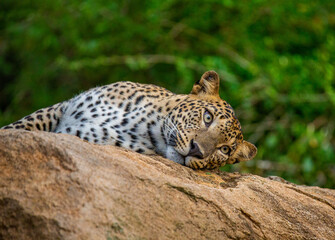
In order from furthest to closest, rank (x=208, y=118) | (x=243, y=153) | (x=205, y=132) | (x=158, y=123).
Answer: (x=243, y=153)
(x=158, y=123)
(x=208, y=118)
(x=205, y=132)

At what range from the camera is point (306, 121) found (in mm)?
12977

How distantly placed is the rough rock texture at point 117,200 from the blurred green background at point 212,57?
19.5 ft

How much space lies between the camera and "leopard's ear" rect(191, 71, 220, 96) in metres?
7.60

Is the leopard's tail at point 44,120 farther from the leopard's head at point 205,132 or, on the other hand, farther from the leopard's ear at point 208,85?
the leopard's ear at point 208,85

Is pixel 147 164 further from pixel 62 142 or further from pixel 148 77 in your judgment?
pixel 148 77

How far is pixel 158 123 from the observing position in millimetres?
7180

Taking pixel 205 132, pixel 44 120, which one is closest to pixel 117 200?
pixel 205 132

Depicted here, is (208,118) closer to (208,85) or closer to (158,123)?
(158,123)

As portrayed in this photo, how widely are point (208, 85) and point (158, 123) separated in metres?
0.93

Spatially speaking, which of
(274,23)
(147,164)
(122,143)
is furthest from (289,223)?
(274,23)

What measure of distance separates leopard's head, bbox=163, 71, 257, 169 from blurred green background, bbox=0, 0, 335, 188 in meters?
4.53

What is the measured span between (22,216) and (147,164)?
160cm

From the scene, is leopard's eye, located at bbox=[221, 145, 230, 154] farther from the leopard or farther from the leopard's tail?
the leopard's tail

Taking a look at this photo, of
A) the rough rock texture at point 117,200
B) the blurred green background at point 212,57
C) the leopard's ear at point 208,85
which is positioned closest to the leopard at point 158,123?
the leopard's ear at point 208,85
